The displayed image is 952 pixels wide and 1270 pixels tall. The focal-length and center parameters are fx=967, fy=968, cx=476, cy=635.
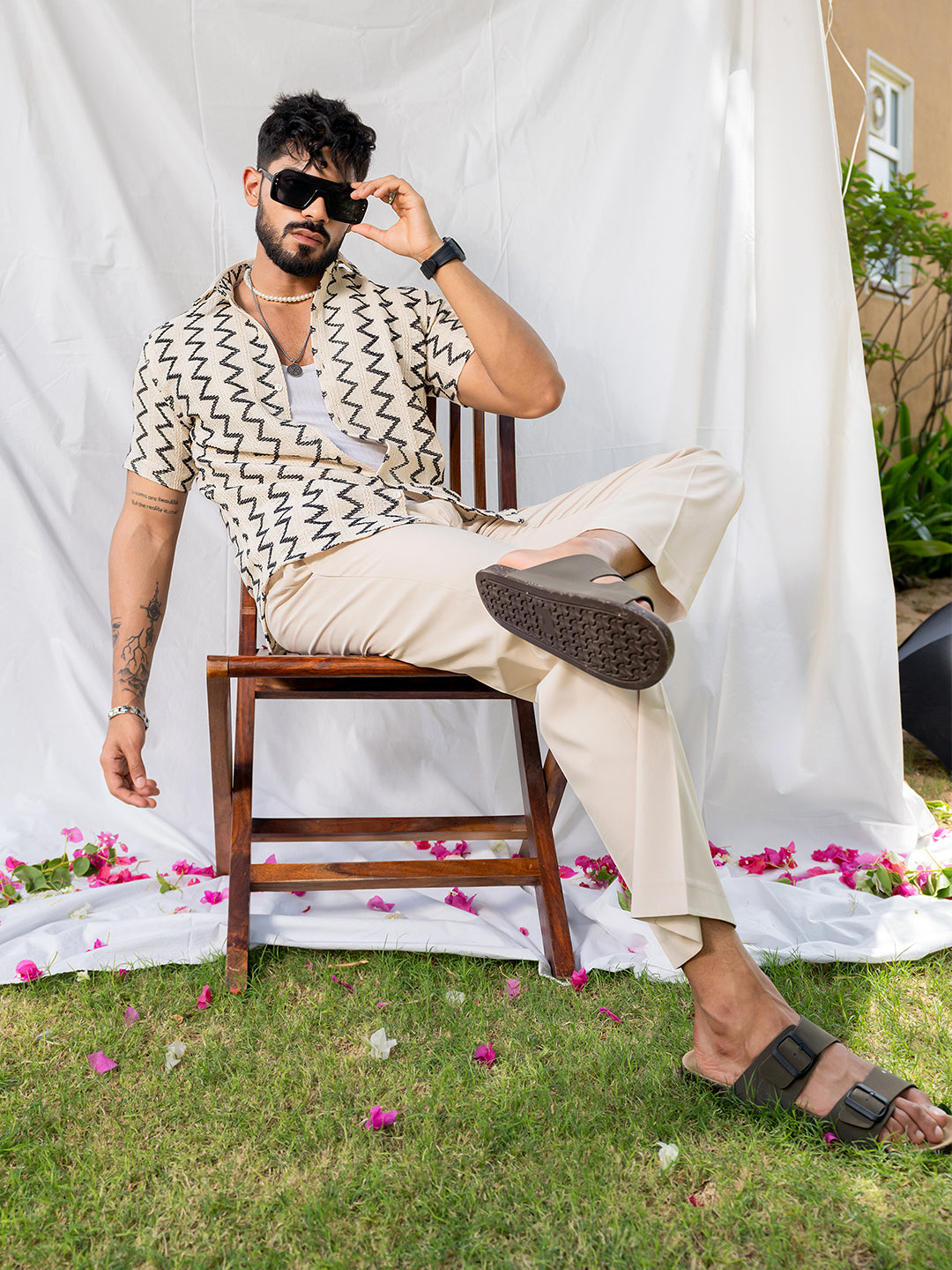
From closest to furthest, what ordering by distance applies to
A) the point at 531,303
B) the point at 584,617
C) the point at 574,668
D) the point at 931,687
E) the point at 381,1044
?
the point at 584,617 → the point at 574,668 → the point at 381,1044 → the point at 531,303 → the point at 931,687

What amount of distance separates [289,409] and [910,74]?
4371mm

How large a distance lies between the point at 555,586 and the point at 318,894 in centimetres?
106

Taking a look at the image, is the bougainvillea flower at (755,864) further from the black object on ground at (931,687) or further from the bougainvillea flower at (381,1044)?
the bougainvillea flower at (381,1044)

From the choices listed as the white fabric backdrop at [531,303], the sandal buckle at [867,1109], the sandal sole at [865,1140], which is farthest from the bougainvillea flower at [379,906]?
the sandal buckle at [867,1109]

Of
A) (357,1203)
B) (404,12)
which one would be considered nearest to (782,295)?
(404,12)

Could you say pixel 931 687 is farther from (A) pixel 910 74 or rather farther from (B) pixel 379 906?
(A) pixel 910 74

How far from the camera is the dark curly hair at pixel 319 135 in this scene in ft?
5.72

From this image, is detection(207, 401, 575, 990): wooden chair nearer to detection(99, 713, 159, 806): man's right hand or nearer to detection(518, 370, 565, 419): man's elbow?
detection(99, 713, 159, 806): man's right hand

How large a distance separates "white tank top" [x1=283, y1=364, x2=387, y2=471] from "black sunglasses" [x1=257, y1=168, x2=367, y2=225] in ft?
0.93

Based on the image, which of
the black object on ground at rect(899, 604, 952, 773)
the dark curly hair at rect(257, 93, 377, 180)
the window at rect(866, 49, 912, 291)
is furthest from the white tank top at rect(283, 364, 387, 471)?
the window at rect(866, 49, 912, 291)

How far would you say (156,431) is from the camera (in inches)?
69.1

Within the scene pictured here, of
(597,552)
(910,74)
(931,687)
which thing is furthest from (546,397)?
(910,74)

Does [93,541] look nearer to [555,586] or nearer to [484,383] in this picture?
[484,383]

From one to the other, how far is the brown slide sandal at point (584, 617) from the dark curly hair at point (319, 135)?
1006mm
